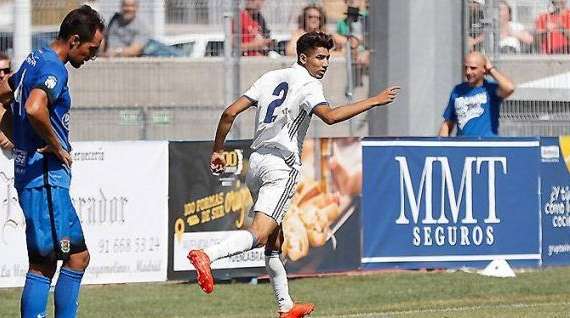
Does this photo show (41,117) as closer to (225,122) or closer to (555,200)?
(225,122)

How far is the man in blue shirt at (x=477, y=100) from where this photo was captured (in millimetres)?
14891

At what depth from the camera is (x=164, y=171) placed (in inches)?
547

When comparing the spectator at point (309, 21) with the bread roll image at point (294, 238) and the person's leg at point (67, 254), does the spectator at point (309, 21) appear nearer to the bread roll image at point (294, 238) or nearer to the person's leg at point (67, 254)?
the bread roll image at point (294, 238)

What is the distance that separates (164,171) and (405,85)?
349 centimetres

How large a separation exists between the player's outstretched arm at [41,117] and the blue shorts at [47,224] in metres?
0.30

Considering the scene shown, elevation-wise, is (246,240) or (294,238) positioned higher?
(246,240)

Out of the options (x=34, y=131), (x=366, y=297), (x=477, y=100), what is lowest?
(x=366, y=297)

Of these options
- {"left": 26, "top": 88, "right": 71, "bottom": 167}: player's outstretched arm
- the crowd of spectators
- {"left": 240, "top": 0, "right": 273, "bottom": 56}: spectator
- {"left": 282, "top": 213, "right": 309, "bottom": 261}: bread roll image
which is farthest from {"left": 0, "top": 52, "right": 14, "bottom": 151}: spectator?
the crowd of spectators

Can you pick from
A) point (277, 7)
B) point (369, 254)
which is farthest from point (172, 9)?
point (369, 254)

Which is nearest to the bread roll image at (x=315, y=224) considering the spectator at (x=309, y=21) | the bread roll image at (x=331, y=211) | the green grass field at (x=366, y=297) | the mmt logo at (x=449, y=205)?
the bread roll image at (x=331, y=211)

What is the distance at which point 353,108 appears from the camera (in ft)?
32.6

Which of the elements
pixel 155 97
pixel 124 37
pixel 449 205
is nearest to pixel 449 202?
pixel 449 205

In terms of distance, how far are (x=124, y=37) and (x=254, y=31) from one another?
5.52 ft

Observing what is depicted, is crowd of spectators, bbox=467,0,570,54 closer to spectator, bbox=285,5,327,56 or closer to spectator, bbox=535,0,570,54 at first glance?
spectator, bbox=535,0,570,54
